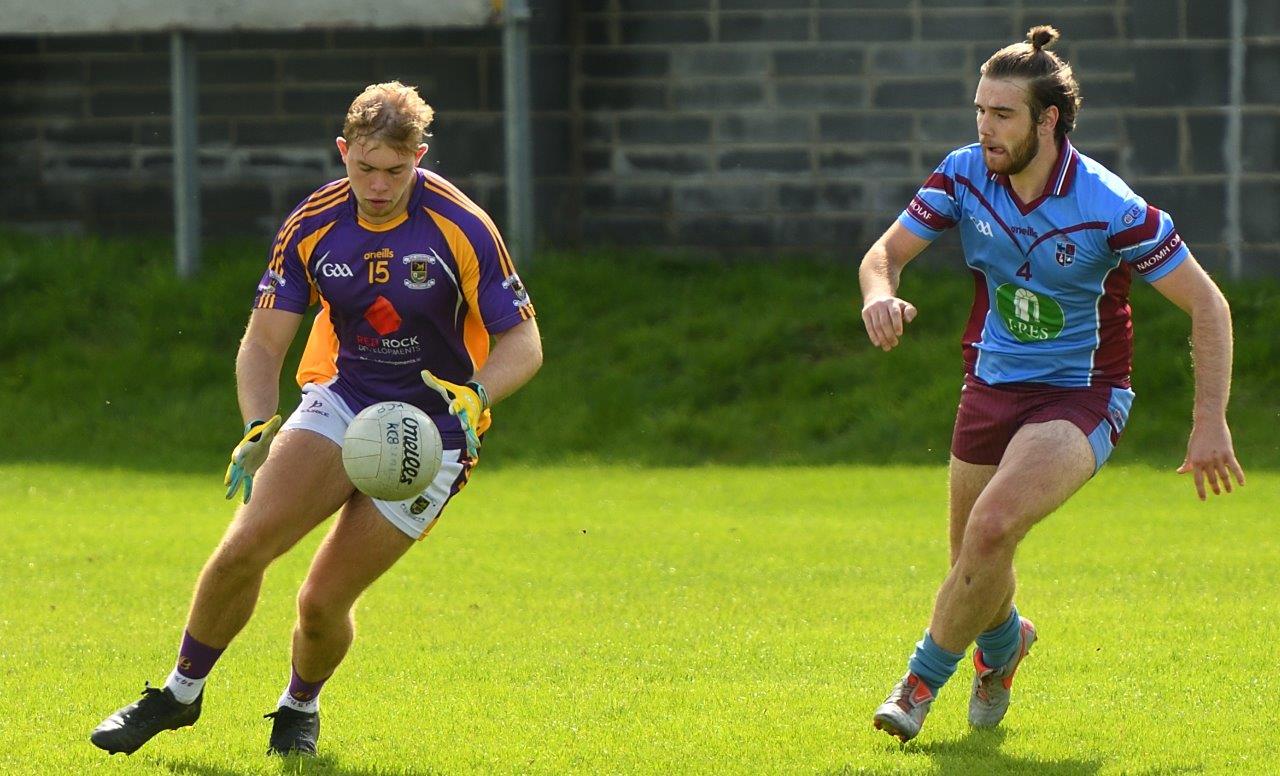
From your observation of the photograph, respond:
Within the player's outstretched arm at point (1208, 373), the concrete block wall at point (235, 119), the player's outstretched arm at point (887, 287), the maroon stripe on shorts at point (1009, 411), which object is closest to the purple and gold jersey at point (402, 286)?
the player's outstretched arm at point (887, 287)

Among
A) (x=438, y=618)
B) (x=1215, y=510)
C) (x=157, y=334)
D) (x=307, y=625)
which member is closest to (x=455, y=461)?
(x=307, y=625)

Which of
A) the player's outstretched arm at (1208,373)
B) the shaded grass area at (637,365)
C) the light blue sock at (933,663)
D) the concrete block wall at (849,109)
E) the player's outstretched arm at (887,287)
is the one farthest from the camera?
the concrete block wall at (849,109)

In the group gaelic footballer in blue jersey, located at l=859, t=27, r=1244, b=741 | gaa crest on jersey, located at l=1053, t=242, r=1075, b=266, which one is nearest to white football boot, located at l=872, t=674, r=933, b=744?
gaelic footballer in blue jersey, located at l=859, t=27, r=1244, b=741

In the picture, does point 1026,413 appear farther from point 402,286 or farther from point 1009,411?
point 402,286

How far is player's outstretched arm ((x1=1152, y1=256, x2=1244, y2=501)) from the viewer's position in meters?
6.13

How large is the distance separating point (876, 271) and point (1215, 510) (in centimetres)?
639

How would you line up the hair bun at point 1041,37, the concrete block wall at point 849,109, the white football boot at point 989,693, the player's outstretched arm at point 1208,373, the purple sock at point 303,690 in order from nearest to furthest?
the player's outstretched arm at point 1208,373, the hair bun at point 1041,37, the purple sock at point 303,690, the white football boot at point 989,693, the concrete block wall at point 849,109

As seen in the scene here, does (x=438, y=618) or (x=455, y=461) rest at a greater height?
(x=455, y=461)

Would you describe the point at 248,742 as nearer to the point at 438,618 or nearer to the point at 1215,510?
the point at 438,618

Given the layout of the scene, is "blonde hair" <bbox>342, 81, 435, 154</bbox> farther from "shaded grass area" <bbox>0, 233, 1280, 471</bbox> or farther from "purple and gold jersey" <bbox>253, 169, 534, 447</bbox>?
"shaded grass area" <bbox>0, 233, 1280, 471</bbox>

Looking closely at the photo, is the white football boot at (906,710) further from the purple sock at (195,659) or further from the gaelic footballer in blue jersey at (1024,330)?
Answer: the purple sock at (195,659)

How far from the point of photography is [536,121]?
55.4 ft

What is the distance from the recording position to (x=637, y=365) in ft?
51.9

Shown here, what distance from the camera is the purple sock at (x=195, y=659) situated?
6.33m
